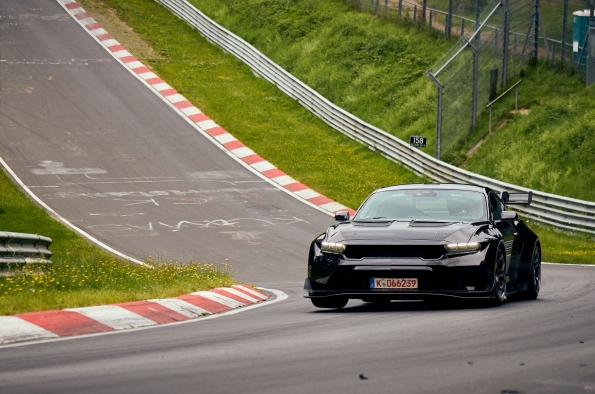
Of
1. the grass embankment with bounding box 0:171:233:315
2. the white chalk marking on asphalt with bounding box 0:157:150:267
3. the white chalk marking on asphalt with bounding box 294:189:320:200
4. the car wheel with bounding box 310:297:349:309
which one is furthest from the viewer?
the white chalk marking on asphalt with bounding box 294:189:320:200

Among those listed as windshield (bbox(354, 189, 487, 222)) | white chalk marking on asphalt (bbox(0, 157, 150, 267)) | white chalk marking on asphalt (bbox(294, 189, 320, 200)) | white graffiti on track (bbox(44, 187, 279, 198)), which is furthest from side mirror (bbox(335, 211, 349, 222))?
white chalk marking on asphalt (bbox(294, 189, 320, 200))

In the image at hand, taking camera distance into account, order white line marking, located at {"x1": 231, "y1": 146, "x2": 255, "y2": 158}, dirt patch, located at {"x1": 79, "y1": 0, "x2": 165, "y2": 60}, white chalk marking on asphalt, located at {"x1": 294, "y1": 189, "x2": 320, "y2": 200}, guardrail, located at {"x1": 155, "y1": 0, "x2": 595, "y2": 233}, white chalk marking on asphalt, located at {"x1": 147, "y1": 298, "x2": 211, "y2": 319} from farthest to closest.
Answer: dirt patch, located at {"x1": 79, "y1": 0, "x2": 165, "y2": 60} < white line marking, located at {"x1": 231, "y1": 146, "x2": 255, "y2": 158} < white chalk marking on asphalt, located at {"x1": 294, "y1": 189, "x2": 320, "y2": 200} < guardrail, located at {"x1": 155, "y1": 0, "x2": 595, "y2": 233} < white chalk marking on asphalt, located at {"x1": 147, "y1": 298, "x2": 211, "y2": 319}

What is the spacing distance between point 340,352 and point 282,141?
89.8 ft

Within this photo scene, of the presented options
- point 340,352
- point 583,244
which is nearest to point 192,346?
point 340,352

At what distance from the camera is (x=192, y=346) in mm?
8320

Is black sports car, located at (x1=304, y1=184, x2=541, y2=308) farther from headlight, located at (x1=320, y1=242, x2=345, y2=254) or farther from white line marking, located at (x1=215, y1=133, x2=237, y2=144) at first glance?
white line marking, located at (x1=215, y1=133, x2=237, y2=144)

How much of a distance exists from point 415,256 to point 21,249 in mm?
5829

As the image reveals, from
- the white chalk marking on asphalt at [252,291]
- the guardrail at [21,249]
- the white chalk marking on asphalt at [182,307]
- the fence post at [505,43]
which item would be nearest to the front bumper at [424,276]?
the white chalk marking on asphalt at [182,307]

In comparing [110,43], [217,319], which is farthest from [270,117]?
[217,319]

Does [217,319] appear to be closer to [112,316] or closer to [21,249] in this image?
[112,316]

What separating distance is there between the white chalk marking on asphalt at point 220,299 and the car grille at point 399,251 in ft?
5.92

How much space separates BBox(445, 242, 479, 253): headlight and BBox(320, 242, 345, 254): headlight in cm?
109

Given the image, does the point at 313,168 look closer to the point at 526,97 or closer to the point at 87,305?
the point at 526,97

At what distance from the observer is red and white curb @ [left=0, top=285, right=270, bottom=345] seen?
8.95m
